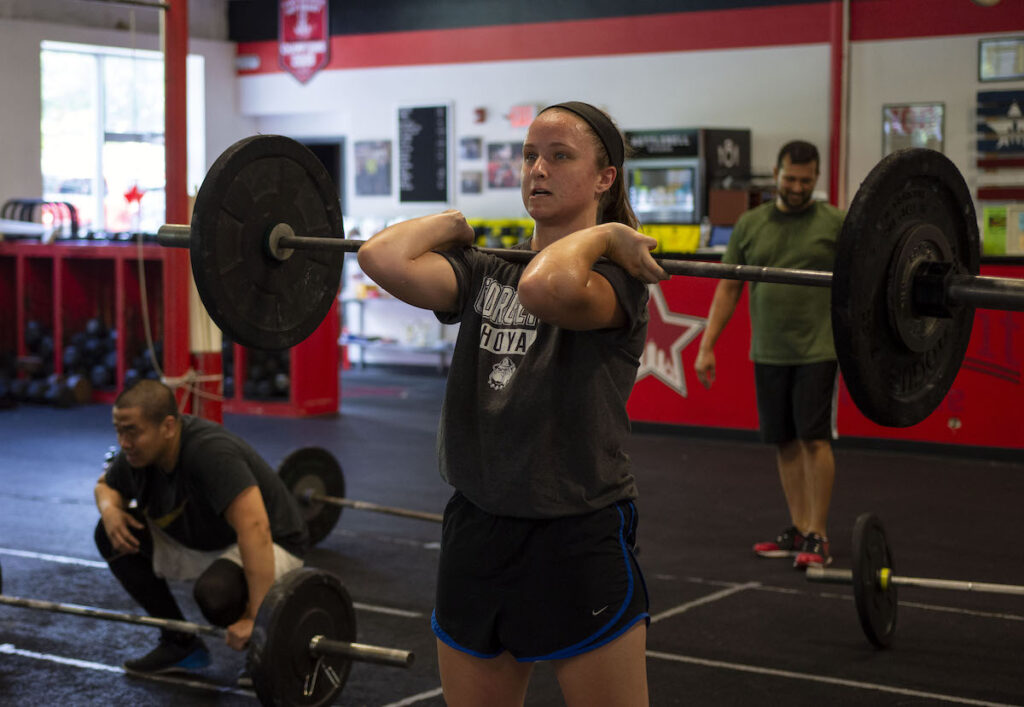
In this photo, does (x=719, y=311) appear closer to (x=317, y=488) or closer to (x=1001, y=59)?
(x=317, y=488)

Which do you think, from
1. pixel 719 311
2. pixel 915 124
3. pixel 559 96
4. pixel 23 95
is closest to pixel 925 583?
pixel 719 311

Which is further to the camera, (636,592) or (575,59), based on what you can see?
(575,59)

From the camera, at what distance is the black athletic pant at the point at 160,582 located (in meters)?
3.10

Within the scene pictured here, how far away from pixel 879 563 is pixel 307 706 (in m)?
1.63

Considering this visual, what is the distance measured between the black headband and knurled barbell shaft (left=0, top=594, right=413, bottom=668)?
57.3 inches

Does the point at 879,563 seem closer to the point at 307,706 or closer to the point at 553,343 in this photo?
the point at 307,706

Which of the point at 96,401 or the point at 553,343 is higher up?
the point at 553,343

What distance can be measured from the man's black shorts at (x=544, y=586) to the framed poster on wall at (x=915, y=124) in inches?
296

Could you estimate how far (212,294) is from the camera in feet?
7.33

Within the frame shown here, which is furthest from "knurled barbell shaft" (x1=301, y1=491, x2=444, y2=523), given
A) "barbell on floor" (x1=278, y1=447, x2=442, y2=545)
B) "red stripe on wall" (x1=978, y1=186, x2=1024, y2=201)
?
"red stripe on wall" (x1=978, y1=186, x2=1024, y2=201)

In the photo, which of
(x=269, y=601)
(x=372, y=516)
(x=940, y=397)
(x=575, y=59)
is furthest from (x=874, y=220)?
(x=575, y=59)

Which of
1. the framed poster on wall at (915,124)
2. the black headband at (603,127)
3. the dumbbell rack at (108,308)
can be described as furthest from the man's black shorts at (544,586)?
the framed poster on wall at (915,124)

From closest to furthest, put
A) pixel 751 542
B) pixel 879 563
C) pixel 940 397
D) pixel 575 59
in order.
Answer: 1. pixel 940 397
2. pixel 879 563
3. pixel 751 542
4. pixel 575 59

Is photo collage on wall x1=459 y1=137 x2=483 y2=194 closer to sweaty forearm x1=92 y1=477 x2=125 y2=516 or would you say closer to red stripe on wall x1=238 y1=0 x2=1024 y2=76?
red stripe on wall x1=238 y1=0 x2=1024 y2=76
